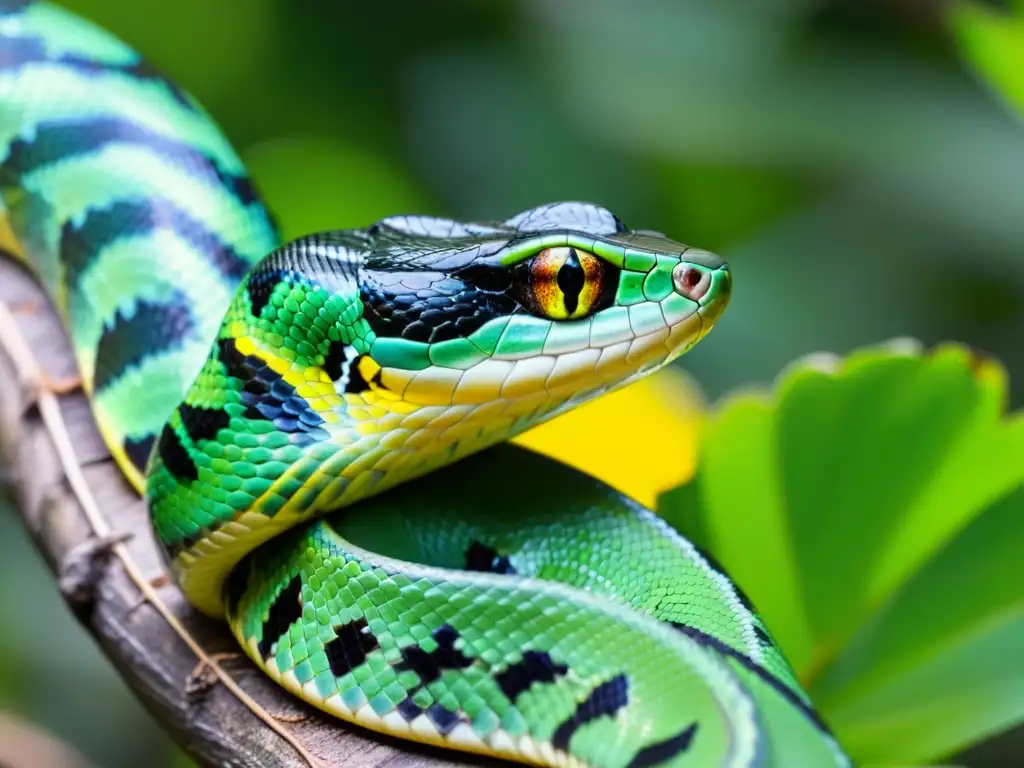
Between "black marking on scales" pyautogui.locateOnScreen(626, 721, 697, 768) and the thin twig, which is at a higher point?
"black marking on scales" pyautogui.locateOnScreen(626, 721, 697, 768)

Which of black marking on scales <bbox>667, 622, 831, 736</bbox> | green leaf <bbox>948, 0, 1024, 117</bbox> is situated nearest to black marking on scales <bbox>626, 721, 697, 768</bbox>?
black marking on scales <bbox>667, 622, 831, 736</bbox>

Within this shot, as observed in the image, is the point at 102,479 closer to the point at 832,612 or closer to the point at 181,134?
the point at 181,134

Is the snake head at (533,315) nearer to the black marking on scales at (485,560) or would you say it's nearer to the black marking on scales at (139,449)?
the black marking on scales at (485,560)

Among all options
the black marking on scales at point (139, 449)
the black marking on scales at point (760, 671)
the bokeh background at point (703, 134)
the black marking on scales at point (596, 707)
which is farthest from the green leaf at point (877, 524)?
the bokeh background at point (703, 134)

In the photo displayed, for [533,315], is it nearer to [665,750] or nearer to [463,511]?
[463,511]

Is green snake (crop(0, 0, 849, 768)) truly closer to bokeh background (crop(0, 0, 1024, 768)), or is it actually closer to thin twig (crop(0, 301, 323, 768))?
thin twig (crop(0, 301, 323, 768))

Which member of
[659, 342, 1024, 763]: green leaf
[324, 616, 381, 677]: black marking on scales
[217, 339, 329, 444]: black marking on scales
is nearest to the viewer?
[324, 616, 381, 677]: black marking on scales

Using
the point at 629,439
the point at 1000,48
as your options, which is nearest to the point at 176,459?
the point at 629,439

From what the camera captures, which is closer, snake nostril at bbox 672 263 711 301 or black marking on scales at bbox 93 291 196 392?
snake nostril at bbox 672 263 711 301
